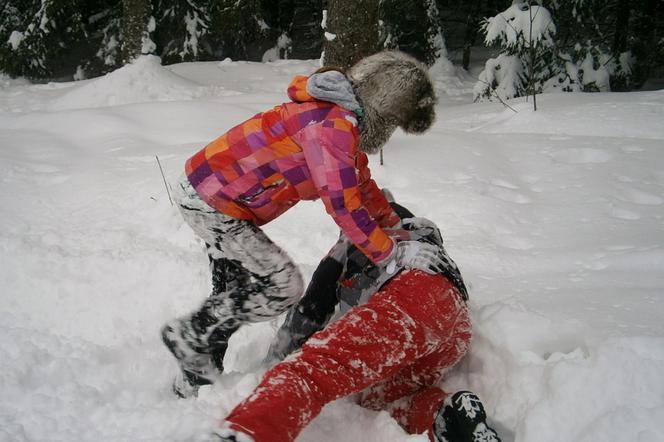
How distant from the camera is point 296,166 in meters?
1.99

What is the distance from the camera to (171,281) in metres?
2.96

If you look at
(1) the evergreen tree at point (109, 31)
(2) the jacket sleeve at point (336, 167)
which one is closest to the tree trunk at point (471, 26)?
(1) the evergreen tree at point (109, 31)

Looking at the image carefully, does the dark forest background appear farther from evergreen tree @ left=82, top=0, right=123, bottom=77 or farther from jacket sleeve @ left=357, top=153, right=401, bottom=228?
jacket sleeve @ left=357, top=153, right=401, bottom=228

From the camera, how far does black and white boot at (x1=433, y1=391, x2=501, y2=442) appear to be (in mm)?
1586

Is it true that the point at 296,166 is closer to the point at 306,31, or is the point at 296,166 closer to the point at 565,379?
the point at 565,379

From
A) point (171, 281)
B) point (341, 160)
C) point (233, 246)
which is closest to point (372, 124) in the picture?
point (341, 160)

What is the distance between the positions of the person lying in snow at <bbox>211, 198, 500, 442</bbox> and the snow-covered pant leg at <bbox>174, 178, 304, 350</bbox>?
10.0 inches

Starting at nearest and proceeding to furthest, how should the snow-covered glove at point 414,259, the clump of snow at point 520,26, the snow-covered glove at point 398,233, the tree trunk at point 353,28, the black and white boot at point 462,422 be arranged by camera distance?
the black and white boot at point 462,422 < the snow-covered glove at point 414,259 < the snow-covered glove at point 398,233 < the tree trunk at point 353,28 < the clump of snow at point 520,26

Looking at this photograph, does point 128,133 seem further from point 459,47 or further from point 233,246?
point 459,47

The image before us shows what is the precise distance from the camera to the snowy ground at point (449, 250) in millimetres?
1702

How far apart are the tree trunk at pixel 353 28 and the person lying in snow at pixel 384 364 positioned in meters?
3.46

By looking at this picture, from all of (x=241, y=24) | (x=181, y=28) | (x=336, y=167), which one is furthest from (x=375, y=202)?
(x=181, y=28)

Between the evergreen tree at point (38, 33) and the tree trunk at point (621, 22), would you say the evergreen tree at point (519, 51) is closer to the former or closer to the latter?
the tree trunk at point (621, 22)

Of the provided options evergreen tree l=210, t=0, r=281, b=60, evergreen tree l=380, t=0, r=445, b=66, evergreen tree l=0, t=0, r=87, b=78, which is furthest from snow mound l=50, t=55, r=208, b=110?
evergreen tree l=380, t=0, r=445, b=66
